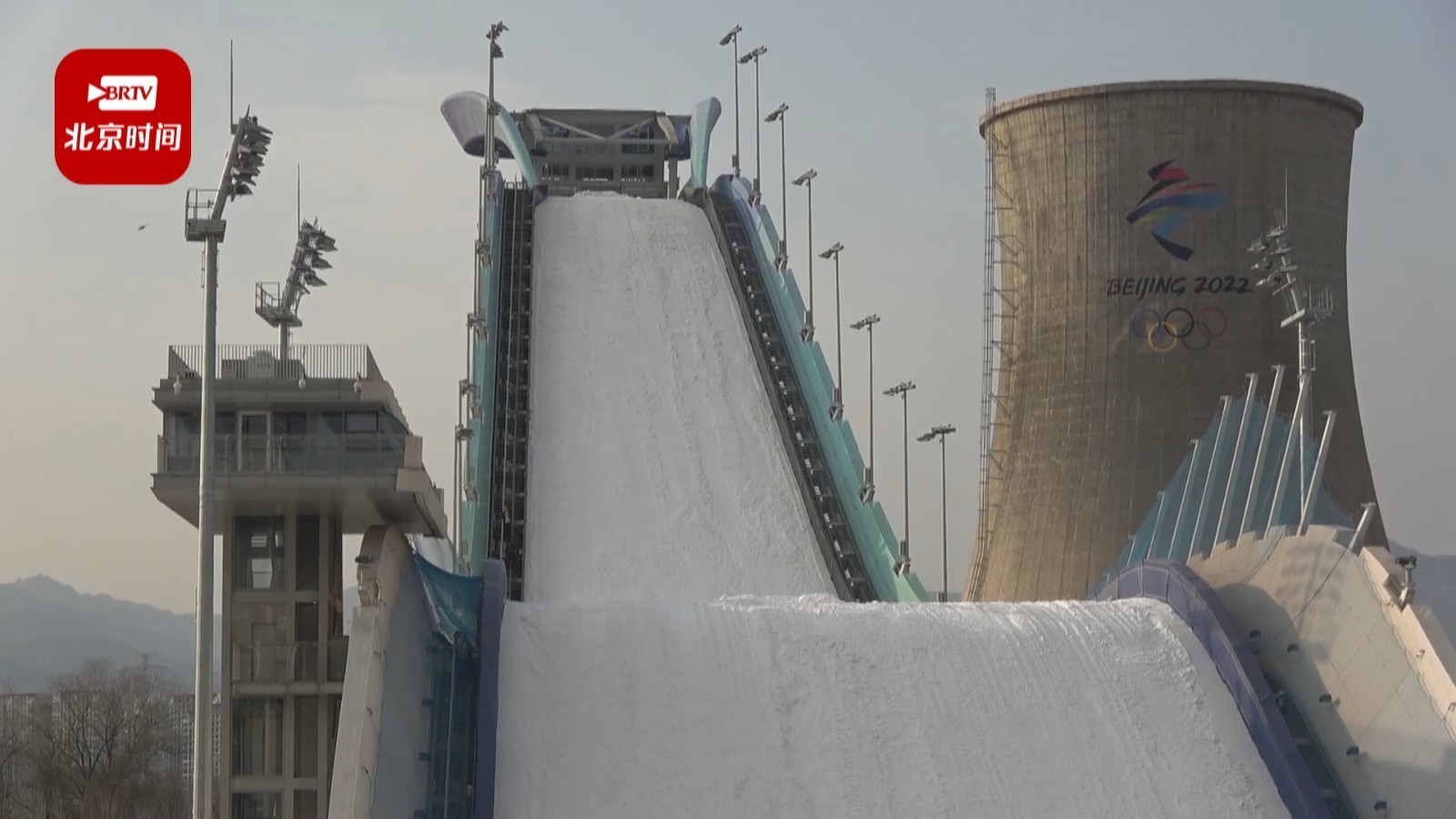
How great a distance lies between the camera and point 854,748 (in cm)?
3017

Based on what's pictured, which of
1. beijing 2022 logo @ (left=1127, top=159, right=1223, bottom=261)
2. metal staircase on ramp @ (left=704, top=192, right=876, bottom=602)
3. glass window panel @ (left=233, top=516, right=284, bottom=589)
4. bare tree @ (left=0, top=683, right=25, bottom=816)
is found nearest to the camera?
glass window panel @ (left=233, top=516, right=284, bottom=589)

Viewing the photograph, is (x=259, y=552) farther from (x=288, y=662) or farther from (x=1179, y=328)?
(x=1179, y=328)

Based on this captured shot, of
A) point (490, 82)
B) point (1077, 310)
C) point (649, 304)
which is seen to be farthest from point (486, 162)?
point (1077, 310)

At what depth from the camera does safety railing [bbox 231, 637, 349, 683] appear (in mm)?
29969

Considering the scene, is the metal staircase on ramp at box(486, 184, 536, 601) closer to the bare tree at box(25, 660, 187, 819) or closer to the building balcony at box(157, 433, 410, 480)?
the building balcony at box(157, 433, 410, 480)

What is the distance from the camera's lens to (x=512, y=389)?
5081 cm

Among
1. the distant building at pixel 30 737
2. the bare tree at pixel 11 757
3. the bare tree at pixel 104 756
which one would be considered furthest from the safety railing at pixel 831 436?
the bare tree at pixel 11 757

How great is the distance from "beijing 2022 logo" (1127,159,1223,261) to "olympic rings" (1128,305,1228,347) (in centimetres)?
157

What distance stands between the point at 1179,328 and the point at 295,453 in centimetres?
3462

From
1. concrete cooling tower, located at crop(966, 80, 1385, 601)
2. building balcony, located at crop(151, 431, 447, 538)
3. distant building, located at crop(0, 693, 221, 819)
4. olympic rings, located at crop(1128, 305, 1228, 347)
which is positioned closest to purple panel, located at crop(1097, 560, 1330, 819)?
building balcony, located at crop(151, 431, 447, 538)

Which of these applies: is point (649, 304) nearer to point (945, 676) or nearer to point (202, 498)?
point (945, 676)

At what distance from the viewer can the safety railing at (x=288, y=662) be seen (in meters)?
30.0

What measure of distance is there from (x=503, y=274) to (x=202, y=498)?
3196 centimetres

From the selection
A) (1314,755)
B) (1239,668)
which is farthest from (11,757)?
(1314,755)
